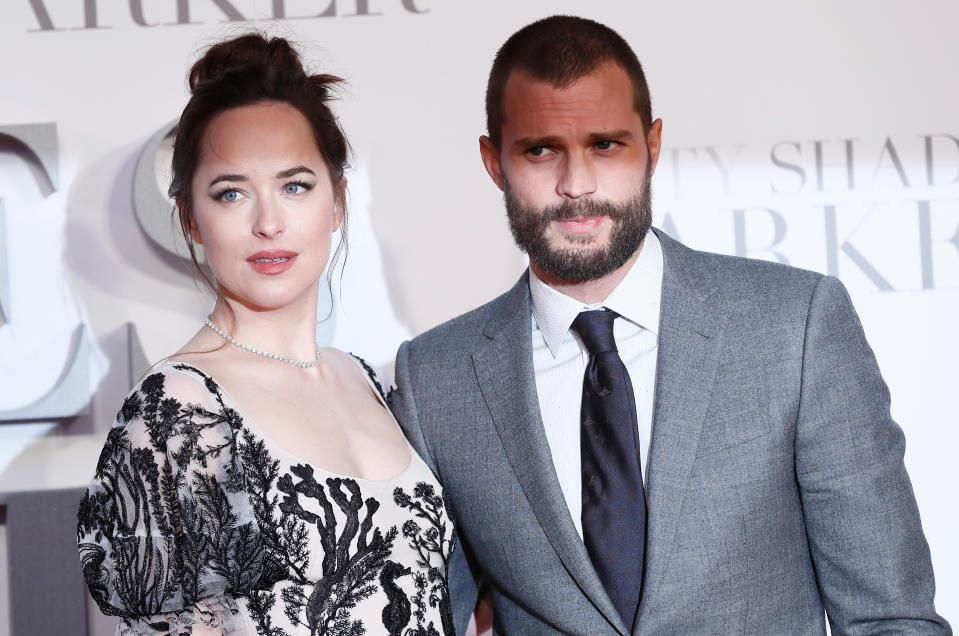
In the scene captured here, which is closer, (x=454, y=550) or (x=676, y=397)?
(x=676, y=397)

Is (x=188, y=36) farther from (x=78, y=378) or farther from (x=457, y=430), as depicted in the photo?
(x=457, y=430)

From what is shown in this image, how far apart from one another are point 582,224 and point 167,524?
873 millimetres

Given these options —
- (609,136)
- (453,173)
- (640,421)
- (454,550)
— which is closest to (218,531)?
(454,550)

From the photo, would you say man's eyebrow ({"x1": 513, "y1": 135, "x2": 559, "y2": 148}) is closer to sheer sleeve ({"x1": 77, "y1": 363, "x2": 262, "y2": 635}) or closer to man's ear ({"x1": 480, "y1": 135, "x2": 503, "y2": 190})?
man's ear ({"x1": 480, "y1": 135, "x2": 503, "y2": 190})

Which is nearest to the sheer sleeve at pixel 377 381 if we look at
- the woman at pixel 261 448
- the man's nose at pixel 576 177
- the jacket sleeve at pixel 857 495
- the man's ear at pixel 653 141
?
the woman at pixel 261 448

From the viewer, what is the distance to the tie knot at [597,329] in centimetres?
183

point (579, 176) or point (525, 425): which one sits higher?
point (579, 176)

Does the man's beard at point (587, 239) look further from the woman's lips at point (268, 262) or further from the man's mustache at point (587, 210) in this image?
the woman's lips at point (268, 262)

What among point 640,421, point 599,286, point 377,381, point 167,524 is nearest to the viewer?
point 167,524

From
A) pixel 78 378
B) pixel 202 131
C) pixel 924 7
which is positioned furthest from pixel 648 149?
pixel 78 378

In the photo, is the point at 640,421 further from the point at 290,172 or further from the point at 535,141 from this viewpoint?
the point at 290,172

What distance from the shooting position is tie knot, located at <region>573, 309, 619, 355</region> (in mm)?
1826

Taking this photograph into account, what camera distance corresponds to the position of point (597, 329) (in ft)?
6.03

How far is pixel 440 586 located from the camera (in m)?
1.89
